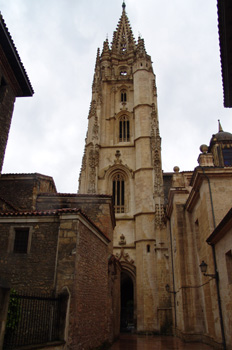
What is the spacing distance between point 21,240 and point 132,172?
71.8 feet

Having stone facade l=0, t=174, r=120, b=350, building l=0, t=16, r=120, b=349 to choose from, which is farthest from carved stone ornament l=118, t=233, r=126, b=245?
stone facade l=0, t=174, r=120, b=350

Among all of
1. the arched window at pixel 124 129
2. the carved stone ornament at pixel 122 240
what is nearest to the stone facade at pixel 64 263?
the carved stone ornament at pixel 122 240

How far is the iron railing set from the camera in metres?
7.75

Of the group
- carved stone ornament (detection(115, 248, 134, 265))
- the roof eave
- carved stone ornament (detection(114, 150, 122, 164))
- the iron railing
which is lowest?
the iron railing

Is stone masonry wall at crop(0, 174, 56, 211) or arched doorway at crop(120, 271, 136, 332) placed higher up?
stone masonry wall at crop(0, 174, 56, 211)

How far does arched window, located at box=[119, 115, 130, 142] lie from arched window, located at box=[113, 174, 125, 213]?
16.2 ft

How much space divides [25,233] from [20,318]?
125 inches

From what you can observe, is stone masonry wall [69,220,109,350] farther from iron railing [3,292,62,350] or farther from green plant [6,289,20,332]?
green plant [6,289,20,332]

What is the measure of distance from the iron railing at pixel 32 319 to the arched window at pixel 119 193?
21078 millimetres

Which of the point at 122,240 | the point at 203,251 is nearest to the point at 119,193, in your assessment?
the point at 122,240

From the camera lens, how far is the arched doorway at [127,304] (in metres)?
29.7

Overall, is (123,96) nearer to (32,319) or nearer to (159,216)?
(159,216)

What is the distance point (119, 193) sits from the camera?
31547 mm

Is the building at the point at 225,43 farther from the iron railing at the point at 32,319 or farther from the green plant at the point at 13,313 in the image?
the green plant at the point at 13,313
